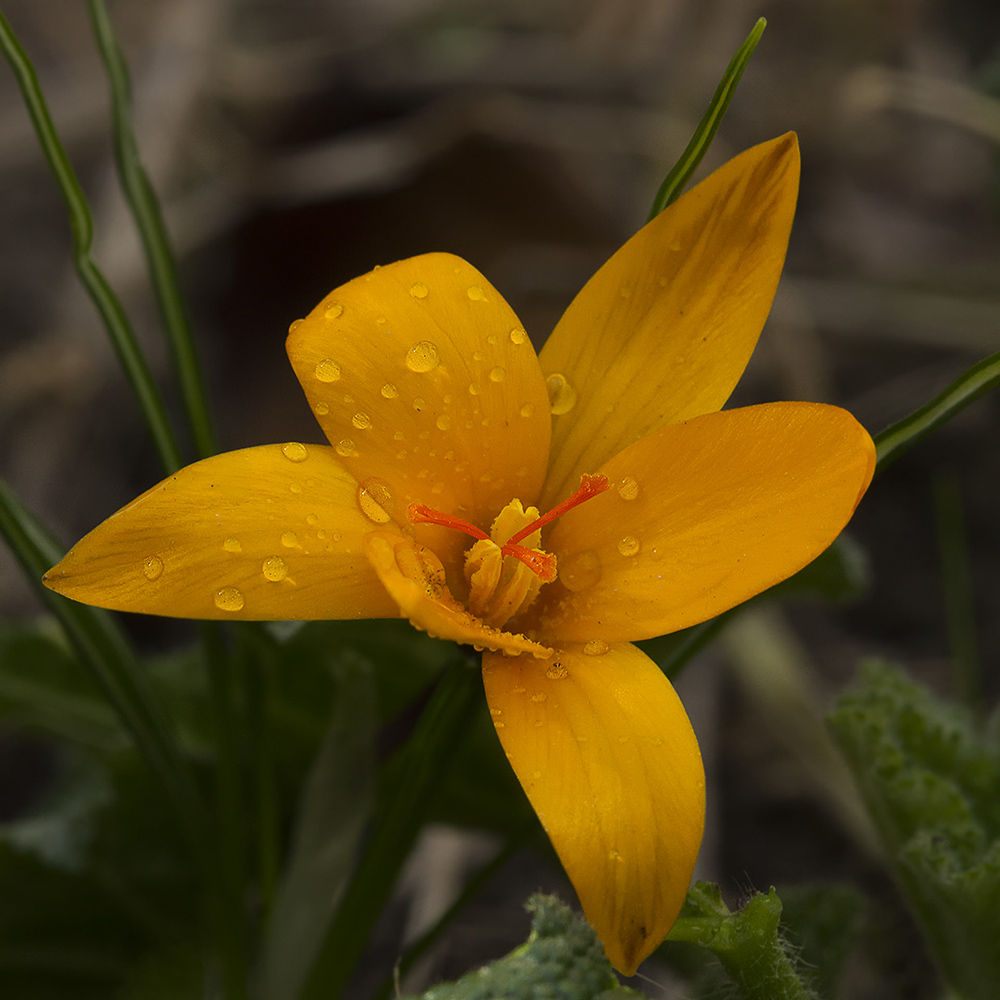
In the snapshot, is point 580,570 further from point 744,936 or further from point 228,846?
point 228,846

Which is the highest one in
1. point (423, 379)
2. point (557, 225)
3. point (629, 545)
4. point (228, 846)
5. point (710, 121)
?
point (710, 121)

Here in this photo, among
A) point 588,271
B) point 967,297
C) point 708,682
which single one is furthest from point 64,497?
point 967,297

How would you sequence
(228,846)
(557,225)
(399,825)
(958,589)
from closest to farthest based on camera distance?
1. (399,825)
2. (228,846)
3. (958,589)
4. (557,225)

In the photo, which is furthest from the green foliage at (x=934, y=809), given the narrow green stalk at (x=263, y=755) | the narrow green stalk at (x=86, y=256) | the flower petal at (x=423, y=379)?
the narrow green stalk at (x=86, y=256)

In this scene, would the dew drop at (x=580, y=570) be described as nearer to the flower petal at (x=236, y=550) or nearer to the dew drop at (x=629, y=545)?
the dew drop at (x=629, y=545)

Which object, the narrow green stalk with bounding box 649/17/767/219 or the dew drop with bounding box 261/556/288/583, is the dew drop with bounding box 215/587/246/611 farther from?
the narrow green stalk with bounding box 649/17/767/219

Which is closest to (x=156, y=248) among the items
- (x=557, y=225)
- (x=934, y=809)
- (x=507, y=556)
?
(x=507, y=556)
